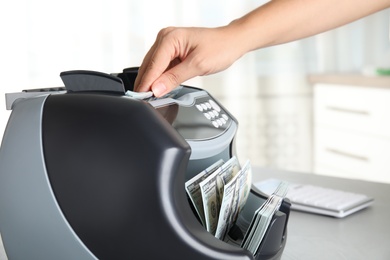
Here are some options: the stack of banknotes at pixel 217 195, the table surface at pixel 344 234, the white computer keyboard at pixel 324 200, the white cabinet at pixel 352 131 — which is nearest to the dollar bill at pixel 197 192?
the stack of banknotes at pixel 217 195

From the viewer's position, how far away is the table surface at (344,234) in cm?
103

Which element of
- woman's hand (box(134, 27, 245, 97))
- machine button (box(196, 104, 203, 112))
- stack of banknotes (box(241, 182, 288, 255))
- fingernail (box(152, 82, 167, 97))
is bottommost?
stack of banknotes (box(241, 182, 288, 255))

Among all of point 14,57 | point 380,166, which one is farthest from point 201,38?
point 380,166

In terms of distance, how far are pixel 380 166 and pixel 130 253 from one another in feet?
8.29

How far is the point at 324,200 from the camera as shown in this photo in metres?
1.29

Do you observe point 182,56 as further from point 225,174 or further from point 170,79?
point 225,174

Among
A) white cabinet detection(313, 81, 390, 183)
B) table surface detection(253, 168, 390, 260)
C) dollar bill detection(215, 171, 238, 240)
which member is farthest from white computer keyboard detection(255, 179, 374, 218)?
white cabinet detection(313, 81, 390, 183)

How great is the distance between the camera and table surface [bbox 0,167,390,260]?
3.38ft

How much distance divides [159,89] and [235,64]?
7.51 feet

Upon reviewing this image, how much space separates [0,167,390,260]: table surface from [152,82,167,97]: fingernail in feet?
1.03

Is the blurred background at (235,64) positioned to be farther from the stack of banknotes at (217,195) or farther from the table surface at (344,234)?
the stack of banknotes at (217,195)

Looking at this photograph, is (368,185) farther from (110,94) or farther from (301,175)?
(110,94)

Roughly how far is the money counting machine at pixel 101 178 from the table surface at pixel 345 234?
22 cm

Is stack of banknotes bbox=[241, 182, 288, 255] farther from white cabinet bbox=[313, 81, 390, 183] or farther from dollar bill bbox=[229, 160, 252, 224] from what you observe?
white cabinet bbox=[313, 81, 390, 183]
